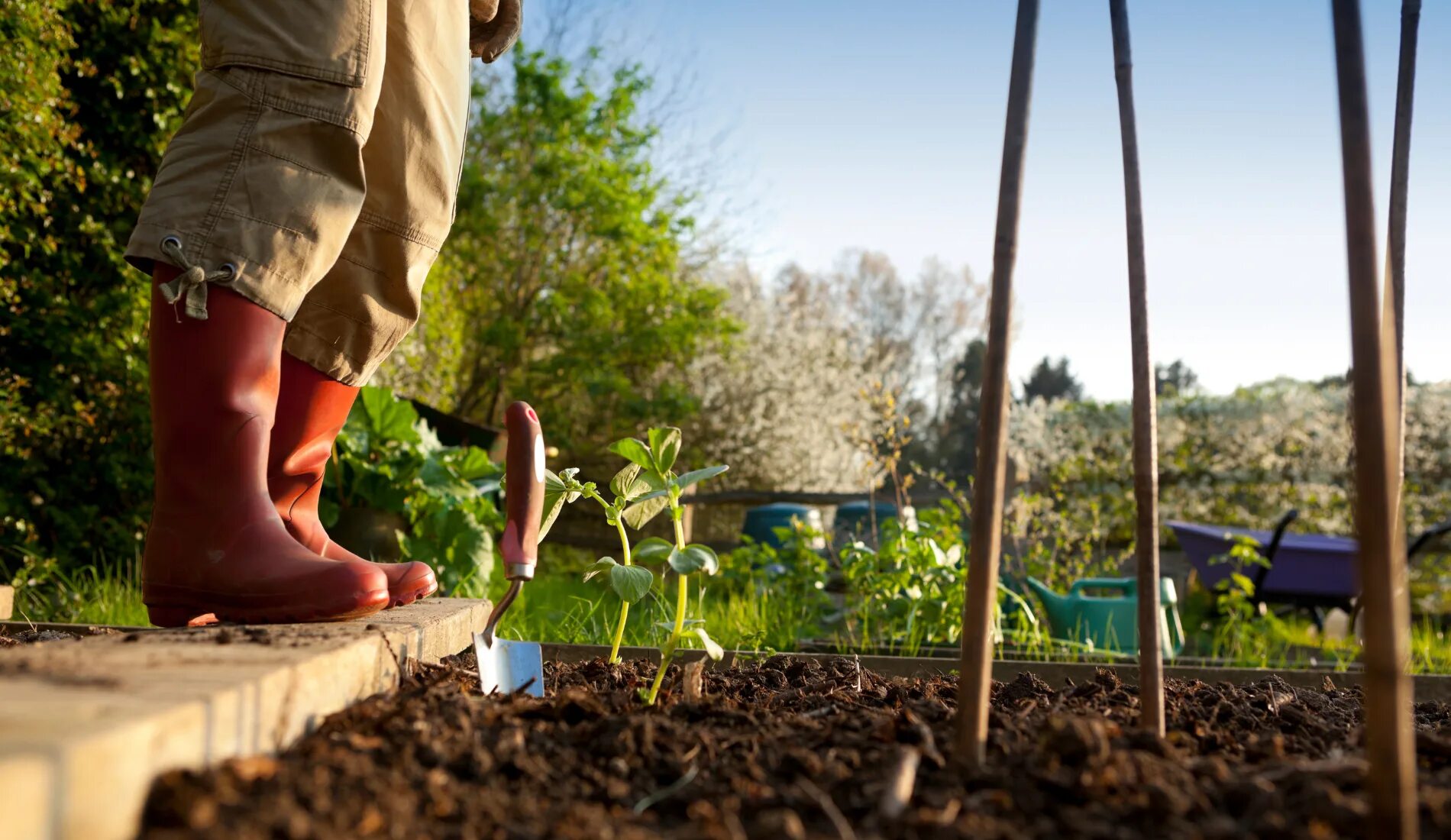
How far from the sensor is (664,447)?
3.96 feet

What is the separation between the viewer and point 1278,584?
530cm

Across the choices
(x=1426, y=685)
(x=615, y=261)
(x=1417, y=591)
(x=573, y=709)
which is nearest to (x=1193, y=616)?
(x=1417, y=591)

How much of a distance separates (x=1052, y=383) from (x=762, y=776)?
80.8ft

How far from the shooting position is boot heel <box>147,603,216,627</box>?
1.21m

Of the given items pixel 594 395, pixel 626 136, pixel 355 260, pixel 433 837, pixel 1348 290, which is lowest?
pixel 433 837

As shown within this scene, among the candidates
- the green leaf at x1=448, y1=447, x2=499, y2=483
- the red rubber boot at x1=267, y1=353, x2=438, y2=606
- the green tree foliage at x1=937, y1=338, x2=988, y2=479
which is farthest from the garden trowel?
the green tree foliage at x1=937, y1=338, x2=988, y2=479

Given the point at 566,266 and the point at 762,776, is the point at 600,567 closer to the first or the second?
the point at 762,776

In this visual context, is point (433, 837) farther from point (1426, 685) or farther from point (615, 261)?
point (615, 261)

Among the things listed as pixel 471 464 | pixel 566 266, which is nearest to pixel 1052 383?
Result: pixel 566 266

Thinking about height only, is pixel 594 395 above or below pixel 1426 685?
above

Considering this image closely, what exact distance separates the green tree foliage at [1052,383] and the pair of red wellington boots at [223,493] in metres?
23.5

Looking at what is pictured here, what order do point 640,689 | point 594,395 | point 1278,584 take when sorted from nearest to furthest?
point 640,689
point 1278,584
point 594,395

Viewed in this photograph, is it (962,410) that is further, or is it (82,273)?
(962,410)

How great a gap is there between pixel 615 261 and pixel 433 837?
755 centimetres
